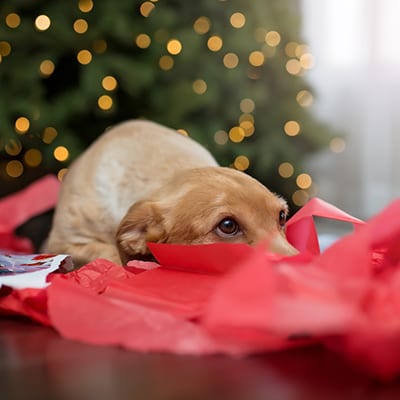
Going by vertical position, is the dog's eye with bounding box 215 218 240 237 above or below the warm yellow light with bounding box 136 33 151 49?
below

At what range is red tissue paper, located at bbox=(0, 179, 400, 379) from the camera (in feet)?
2.90

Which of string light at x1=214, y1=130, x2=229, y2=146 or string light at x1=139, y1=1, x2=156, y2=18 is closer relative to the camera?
string light at x1=139, y1=1, x2=156, y2=18

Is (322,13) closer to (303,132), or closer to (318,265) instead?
(303,132)

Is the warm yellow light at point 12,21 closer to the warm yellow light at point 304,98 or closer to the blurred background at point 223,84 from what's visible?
the blurred background at point 223,84

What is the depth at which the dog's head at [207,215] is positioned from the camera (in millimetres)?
1492

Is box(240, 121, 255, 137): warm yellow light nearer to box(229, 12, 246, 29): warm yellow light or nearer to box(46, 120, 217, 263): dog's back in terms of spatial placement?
box(229, 12, 246, 29): warm yellow light

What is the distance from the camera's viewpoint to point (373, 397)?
2.82 feet

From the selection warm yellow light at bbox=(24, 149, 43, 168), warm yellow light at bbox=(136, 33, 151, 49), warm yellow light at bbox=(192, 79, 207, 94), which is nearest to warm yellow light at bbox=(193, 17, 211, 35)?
warm yellow light at bbox=(192, 79, 207, 94)

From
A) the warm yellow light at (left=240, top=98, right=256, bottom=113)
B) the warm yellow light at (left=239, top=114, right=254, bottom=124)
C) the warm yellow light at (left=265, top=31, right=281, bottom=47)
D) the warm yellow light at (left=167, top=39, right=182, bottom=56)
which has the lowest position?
the warm yellow light at (left=239, top=114, right=254, bottom=124)

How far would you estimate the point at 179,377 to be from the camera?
953mm

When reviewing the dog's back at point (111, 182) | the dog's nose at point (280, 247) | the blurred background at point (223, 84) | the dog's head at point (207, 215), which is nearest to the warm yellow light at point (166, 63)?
the blurred background at point (223, 84)

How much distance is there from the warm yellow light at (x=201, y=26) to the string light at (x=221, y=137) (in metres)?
0.49

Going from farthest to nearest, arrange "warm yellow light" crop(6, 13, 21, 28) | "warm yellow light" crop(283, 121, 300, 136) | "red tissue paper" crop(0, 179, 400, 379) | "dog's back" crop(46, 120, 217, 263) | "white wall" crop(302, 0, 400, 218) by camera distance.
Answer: "white wall" crop(302, 0, 400, 218)
"warm yellow light" crop(283, 121, 300, 136)
"warm yellow light" crop(6, 13, 21, 28)
"dog's back" crop(46, 120, 217, 263)
"red tissue paper" crop(0, 179, 400, 379)

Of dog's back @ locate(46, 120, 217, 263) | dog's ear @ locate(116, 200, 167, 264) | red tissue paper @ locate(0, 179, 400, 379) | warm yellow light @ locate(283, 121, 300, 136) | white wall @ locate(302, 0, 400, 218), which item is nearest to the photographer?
red tissue paper @ locate(0, 179, 400, 379)
